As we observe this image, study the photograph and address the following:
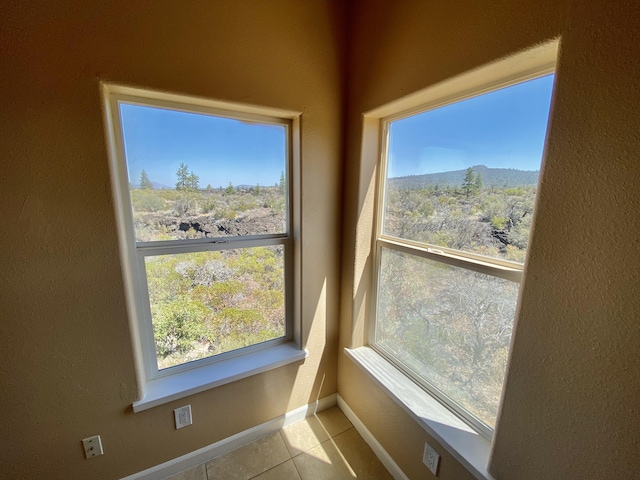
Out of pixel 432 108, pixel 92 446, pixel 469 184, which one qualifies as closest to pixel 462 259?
pixel 469 184

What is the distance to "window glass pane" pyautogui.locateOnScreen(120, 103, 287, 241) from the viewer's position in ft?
3.86

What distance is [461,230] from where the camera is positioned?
112 centimetres

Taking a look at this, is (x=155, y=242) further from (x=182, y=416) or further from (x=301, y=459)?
(x=301, y=459)

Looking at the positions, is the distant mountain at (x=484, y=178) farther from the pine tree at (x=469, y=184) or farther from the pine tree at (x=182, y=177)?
the pine tree at (x=182, y=177)

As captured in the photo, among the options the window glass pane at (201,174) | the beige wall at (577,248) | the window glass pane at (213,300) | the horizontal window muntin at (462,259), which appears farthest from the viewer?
the window glass pane at (213,300)

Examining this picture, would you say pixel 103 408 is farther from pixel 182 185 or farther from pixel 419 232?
pixel 419 232

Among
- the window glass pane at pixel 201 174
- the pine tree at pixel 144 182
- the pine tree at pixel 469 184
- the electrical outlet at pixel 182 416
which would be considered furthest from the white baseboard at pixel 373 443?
the pine tree at pixel 144 182

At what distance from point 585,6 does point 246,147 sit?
1270mm

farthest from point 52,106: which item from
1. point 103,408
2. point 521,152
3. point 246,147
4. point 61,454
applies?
point 521,152

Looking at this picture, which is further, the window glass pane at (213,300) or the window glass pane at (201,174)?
the window glass pane at (213,300)

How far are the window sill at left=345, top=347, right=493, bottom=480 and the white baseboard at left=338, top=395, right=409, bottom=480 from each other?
39cm

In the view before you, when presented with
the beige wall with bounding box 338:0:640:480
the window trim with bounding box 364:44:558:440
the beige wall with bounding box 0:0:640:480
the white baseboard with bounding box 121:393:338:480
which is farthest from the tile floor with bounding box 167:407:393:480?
the beige wall with bounding box 338:0:640:480

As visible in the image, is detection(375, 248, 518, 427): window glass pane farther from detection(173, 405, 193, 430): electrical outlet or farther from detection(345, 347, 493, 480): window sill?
detection(173, 405, 193, 430): electrical outlet

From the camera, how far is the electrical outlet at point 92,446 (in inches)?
46.3
